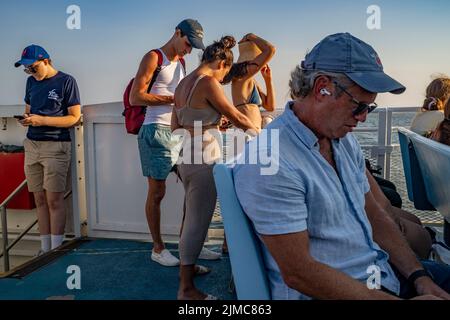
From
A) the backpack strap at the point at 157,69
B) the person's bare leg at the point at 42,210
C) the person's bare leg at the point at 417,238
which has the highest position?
the backpack strap at the point at 157,69

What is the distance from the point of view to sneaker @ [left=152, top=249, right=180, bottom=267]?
10.8 ft

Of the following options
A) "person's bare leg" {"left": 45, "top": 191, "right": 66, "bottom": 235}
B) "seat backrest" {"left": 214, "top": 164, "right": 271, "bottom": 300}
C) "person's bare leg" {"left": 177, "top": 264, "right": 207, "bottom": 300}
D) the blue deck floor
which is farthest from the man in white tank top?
"seat backrest" {"left": 214, "top": 164, "right": 271, "bottom": 300}

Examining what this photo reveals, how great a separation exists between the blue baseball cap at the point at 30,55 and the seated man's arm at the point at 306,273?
9.26 feet

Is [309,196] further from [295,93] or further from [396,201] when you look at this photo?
[396,201]

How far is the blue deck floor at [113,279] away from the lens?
2.89 meters

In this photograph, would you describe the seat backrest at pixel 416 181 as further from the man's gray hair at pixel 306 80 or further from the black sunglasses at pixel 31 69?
the black sunglasses at pixel 31 69

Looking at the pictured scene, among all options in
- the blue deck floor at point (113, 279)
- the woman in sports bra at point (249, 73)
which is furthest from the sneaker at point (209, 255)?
the woman in sports bra at point (249, 73)

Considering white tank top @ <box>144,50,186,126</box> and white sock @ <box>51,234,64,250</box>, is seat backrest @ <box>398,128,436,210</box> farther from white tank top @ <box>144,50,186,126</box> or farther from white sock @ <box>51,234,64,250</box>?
white sock @ <box>51,234,64,250</box>

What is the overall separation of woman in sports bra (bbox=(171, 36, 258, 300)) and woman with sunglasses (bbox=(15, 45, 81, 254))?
53.1 inches

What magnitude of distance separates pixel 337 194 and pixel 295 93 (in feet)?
1.24

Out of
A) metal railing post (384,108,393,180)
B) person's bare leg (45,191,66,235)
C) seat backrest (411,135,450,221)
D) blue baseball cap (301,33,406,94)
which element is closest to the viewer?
blue baseball cap (301,33,406,94)

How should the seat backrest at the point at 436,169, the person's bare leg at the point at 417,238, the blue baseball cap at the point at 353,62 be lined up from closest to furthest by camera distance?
the blue baseball cap at the point at 353,62
the seat backrest at the point at 436,169
the person's bare leg at the point at 417,238

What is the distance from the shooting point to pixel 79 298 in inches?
112

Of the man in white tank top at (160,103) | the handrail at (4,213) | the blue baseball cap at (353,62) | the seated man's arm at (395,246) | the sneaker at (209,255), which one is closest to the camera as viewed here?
the blue baseball cap at (353,62)
